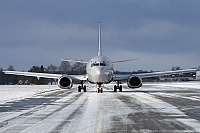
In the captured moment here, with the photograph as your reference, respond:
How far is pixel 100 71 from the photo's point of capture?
29281 millimetres

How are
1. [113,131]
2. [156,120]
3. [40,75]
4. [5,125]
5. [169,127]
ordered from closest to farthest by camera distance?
[113,131] → [169,127] → [5,125] → [156,120] → [40,75]

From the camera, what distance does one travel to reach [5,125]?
9711 mm

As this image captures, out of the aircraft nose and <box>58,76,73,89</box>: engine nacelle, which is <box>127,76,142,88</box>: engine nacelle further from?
<box>58,76,73,89</box>: engine nacelle

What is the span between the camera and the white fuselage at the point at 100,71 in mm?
29406

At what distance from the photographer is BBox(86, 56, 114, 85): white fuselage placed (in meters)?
29.4

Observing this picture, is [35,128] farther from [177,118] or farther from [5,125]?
[177,118]

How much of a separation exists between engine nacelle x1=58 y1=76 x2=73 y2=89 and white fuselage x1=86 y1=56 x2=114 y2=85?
2390 mm

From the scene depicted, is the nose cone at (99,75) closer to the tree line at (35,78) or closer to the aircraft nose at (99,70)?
the aircraft nose at (99,70)

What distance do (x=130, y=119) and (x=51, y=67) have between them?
153 m

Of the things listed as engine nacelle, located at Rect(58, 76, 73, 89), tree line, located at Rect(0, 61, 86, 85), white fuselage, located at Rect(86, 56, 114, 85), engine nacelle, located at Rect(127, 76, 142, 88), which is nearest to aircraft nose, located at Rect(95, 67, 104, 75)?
white fuselage, located at Rect(86, 56, 114, 85)

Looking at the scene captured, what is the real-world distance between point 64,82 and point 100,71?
5.11 meters

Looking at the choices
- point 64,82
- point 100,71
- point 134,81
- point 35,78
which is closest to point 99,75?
point 100,71

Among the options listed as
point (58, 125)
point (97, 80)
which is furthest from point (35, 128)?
point (97, 80)

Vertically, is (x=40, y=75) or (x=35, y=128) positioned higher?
(x=40, y=75)
